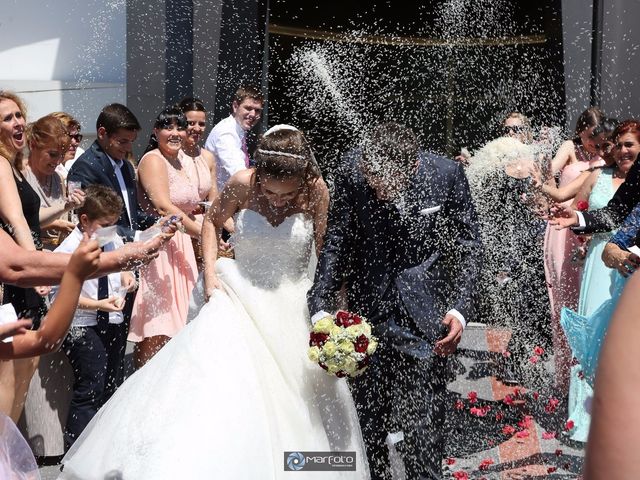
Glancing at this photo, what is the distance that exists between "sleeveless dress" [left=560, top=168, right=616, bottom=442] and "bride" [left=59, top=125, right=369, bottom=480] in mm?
1895

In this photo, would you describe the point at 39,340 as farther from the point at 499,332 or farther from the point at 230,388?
the point at 499,332

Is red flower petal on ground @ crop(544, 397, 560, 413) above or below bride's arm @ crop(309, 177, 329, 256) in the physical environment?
below

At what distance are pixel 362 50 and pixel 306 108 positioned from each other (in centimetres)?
231

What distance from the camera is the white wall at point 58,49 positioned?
Result: 10273 millimetres

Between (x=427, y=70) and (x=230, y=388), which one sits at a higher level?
(x=427, y=70)

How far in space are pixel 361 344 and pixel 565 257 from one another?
10.3 feet

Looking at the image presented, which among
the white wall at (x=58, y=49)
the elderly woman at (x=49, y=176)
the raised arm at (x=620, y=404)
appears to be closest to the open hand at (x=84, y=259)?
the raised arm at (x=620, y=404)

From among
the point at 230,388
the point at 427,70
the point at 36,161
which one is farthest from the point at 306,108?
the point at 230,388

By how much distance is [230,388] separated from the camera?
172 inches

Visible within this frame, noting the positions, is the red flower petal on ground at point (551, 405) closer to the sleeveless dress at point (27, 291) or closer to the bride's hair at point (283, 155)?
the bride's hair at point (283, 155)

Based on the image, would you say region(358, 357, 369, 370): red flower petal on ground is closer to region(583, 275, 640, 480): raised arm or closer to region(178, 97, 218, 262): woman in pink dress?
region(178, 97, 218, 262): woman in pink dress

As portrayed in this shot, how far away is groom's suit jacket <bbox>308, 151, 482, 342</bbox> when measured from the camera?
14.2ft

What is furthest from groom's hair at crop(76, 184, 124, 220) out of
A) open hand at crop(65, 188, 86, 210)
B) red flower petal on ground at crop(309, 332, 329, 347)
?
red flower petal on ground at crop(309, 332, 329, 347)

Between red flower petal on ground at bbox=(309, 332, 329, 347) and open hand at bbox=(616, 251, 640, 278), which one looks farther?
open hand at bbox=(616, 251, 640, 278)
